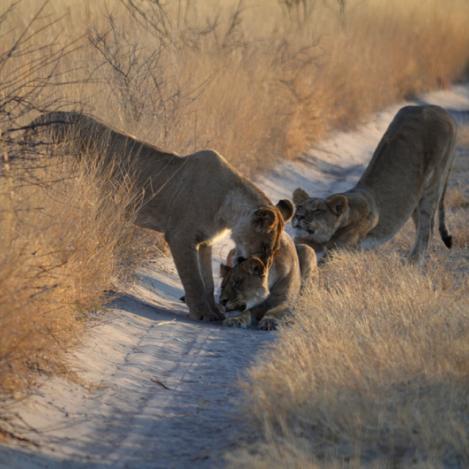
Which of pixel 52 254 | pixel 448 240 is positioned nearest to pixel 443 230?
pixel 448 240

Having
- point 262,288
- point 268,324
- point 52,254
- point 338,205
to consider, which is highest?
point 52,254

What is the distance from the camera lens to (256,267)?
6605mm

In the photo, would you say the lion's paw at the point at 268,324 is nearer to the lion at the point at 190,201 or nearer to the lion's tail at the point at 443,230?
the lion at the point at 190,201

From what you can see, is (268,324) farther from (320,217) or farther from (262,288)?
(320,217)

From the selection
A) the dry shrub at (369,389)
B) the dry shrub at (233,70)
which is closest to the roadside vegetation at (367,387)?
the dry shrub at (369,389)

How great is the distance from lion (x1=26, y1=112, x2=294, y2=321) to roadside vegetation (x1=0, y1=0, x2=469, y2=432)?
18cm

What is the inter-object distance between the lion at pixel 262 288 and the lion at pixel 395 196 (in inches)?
36.9

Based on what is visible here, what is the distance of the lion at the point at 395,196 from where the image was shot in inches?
319

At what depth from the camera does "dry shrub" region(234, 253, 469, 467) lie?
3.93 m

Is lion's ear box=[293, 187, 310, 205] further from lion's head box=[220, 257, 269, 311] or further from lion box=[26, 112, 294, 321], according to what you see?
lion's head box=[220, 257, 269, 311]

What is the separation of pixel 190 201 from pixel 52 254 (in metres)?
1.70

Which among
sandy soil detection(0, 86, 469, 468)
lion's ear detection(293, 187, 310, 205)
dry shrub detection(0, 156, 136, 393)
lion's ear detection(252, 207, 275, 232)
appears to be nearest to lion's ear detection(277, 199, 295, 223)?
lion's ear detection(252, 207, 275, 232)

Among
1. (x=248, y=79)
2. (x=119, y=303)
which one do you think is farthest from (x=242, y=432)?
(x=248, y=79)

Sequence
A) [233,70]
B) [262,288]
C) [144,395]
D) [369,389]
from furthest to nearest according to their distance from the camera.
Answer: [233,70], [262,288], [144,395], [369,389]
